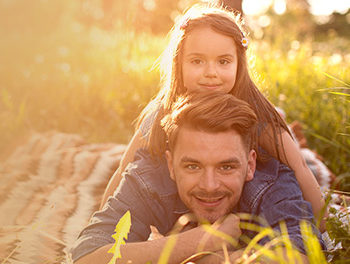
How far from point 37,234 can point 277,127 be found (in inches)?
66.0

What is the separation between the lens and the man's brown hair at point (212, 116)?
2346mm

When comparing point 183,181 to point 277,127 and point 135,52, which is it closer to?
point 277,127

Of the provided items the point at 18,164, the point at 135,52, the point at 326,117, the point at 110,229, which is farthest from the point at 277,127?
the point at 135,52

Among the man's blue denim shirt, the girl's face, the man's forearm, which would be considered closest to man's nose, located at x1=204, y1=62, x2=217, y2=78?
the girl's face

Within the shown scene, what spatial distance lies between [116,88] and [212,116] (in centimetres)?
447

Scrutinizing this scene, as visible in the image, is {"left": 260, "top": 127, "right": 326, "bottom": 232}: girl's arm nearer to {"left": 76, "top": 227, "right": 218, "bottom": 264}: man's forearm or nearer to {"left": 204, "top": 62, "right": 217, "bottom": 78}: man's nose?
{"left": 204, "top": 62, "right": 217, "bottom": 78}: man's nose

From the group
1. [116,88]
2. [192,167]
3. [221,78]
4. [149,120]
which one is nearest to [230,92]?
[221,78]

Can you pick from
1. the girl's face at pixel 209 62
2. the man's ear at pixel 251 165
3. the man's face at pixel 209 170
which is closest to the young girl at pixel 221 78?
the girl's face at pixel 209 62

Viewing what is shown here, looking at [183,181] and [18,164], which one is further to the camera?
[18,164]

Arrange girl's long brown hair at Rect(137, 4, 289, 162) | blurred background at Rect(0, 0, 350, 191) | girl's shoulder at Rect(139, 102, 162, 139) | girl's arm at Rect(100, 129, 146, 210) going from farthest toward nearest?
1. blurred background at Rect(0, 0, 350, 191)
2. girl's arm at Rect(100, 129, 146, 210)
3. girl's shoulder at Rect(139, 102, 162, 139)
4. girl's long brown hair at Rect(137, 4, 289, 162)

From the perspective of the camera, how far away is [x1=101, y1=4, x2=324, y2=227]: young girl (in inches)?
112

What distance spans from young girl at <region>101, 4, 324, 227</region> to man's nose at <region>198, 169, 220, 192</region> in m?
0.64

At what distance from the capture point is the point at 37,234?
292cm

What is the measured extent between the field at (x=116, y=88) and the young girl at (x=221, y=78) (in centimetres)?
64
